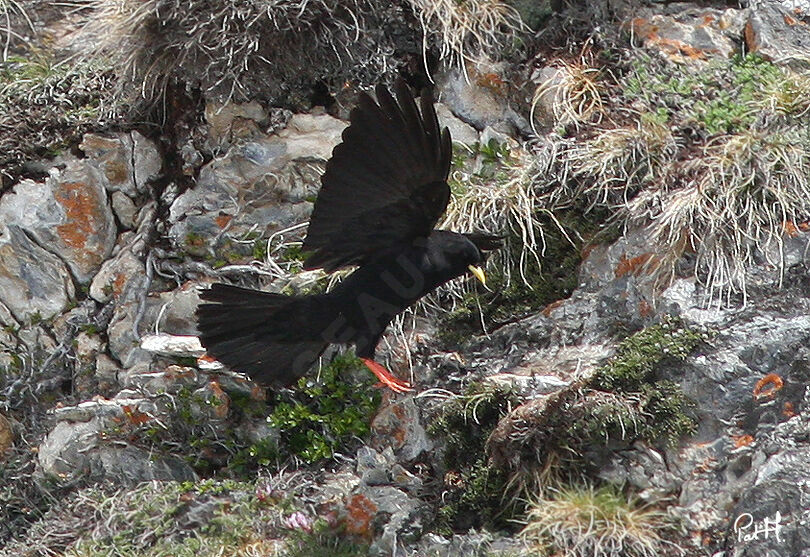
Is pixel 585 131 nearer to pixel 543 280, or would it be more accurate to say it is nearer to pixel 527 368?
pixel 543 280

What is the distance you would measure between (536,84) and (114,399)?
2533 mm

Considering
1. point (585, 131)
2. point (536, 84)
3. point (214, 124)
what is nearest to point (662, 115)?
point (585, 131)

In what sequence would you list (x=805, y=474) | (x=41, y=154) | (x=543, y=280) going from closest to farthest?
1. (x=805, y=474)
2. (x=543, y=280)
3. (x=41, y=154)

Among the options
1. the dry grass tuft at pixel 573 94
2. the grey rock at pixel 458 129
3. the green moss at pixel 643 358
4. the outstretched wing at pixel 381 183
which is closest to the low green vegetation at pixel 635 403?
the green moss at pixel 643 358

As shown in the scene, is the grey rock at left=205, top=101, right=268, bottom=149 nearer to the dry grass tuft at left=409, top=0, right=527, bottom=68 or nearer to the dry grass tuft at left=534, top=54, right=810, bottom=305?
the dry grass tuft at left=409, top=0, right=527, bottom=68

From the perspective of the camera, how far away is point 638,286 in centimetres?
471

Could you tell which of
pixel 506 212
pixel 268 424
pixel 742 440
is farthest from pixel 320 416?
pixel 742 440

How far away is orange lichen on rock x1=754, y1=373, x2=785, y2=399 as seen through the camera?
13.9 ft

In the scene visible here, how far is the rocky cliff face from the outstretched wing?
1.97 feet

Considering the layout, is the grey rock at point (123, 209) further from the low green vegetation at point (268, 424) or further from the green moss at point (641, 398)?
the green moss at point (641, 398)

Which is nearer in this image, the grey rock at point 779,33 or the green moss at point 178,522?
the green moss at point 178,522

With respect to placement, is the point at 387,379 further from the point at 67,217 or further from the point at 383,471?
the point at 67,217

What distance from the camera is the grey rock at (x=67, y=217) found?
17.5 ft

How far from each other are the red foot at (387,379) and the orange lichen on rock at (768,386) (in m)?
1.46
